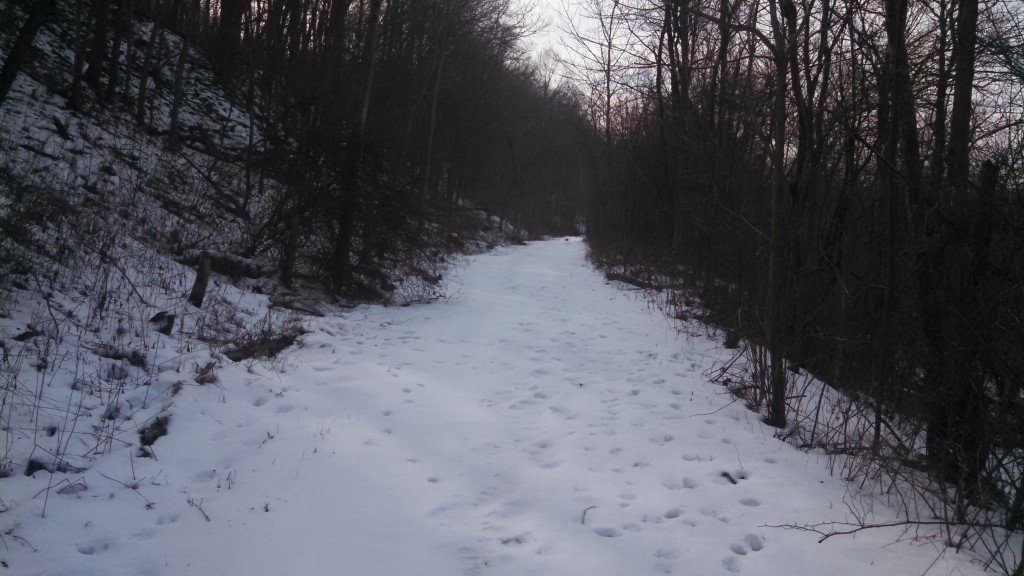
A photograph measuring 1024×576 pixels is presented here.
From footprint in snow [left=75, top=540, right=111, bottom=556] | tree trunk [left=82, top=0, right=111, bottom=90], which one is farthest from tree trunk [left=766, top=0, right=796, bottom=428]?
tree trunk [left=82, top=0, right=111, bottom=90]

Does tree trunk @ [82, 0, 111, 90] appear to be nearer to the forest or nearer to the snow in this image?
the forest

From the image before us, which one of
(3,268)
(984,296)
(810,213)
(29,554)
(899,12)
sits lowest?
(29,554)

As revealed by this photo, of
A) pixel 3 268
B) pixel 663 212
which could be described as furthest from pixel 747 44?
pixel 663 212

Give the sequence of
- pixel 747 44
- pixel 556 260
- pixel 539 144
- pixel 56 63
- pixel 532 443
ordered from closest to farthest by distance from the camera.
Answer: pixel 532 443, pixel 747 44, pixel 56 63, pixel 556 260, pixel 539 144

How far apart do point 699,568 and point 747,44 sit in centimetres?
498

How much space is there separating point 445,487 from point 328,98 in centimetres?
894

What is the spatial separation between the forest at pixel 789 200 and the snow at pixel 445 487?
74cm

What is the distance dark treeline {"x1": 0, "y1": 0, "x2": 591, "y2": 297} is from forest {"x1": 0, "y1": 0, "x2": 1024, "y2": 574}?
0.22ft

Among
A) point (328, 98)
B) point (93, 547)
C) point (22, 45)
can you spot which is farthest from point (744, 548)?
point (328, 98)

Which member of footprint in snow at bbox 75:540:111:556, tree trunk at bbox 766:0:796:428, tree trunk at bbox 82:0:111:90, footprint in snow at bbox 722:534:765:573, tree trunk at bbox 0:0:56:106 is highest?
tree trunk at bbox 82:0:111:90

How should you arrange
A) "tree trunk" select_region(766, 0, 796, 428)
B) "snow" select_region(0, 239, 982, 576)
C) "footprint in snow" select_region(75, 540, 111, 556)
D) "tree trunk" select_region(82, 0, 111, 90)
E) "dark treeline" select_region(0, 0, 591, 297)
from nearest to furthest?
1. "footprint in snow" select_region(75, 540, 111, 556)
2. "snow" select_region(0, 239, 982, 576)
3. "tree trunk" select_region(766, 0, 796, 428)
4. "dark treeline" select_region(0, 0, 591, 297)
5. "tree trunk" select_region(82, 0, 111, 90)

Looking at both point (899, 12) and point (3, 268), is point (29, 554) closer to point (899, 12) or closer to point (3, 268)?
point (3, 268)

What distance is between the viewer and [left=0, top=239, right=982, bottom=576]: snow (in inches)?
123

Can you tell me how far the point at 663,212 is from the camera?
50.7 ft
